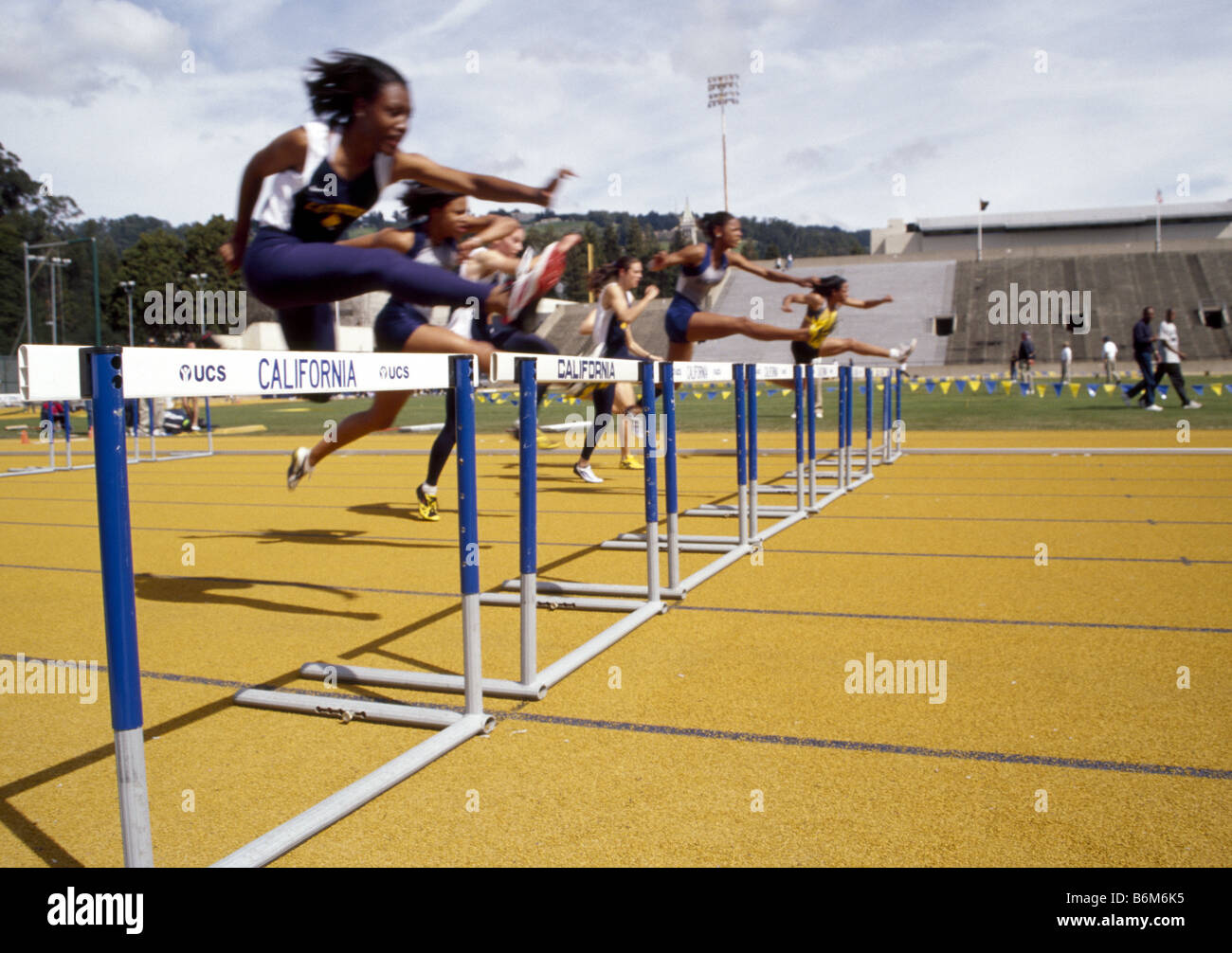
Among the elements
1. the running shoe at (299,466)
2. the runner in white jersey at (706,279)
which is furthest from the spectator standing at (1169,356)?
the running shoe at (299,466)

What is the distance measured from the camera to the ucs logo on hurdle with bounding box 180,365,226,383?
1.95 metres

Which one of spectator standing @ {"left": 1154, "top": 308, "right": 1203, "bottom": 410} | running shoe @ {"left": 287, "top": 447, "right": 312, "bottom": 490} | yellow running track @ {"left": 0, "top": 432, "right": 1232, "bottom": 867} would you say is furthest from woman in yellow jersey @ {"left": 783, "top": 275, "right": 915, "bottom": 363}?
spectator standing @ {"left": 1154, "top": 308, "right": 1203, "bottom": 410}

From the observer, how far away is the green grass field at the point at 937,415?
48.8 feet

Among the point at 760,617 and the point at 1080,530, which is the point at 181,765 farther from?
the point at 1080,530

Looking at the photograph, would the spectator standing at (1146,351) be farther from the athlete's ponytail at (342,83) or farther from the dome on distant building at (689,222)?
the athlete's ponytail at (342,83)

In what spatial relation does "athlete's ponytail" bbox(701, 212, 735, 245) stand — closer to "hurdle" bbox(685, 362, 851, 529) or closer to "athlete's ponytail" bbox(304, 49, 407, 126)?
"hurdle" bbox(685, 362, 851, 529)

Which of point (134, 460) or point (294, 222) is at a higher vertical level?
point (294, 222)

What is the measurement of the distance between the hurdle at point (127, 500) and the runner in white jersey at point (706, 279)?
16.8ft

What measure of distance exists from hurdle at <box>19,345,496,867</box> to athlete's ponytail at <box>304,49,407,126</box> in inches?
38.0

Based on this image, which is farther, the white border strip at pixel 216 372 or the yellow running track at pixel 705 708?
the yellow running track at pixel 705 708

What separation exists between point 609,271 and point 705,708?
22.3 feet

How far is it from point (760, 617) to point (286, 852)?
A: 246 centimetres

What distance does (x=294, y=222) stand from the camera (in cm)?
328
